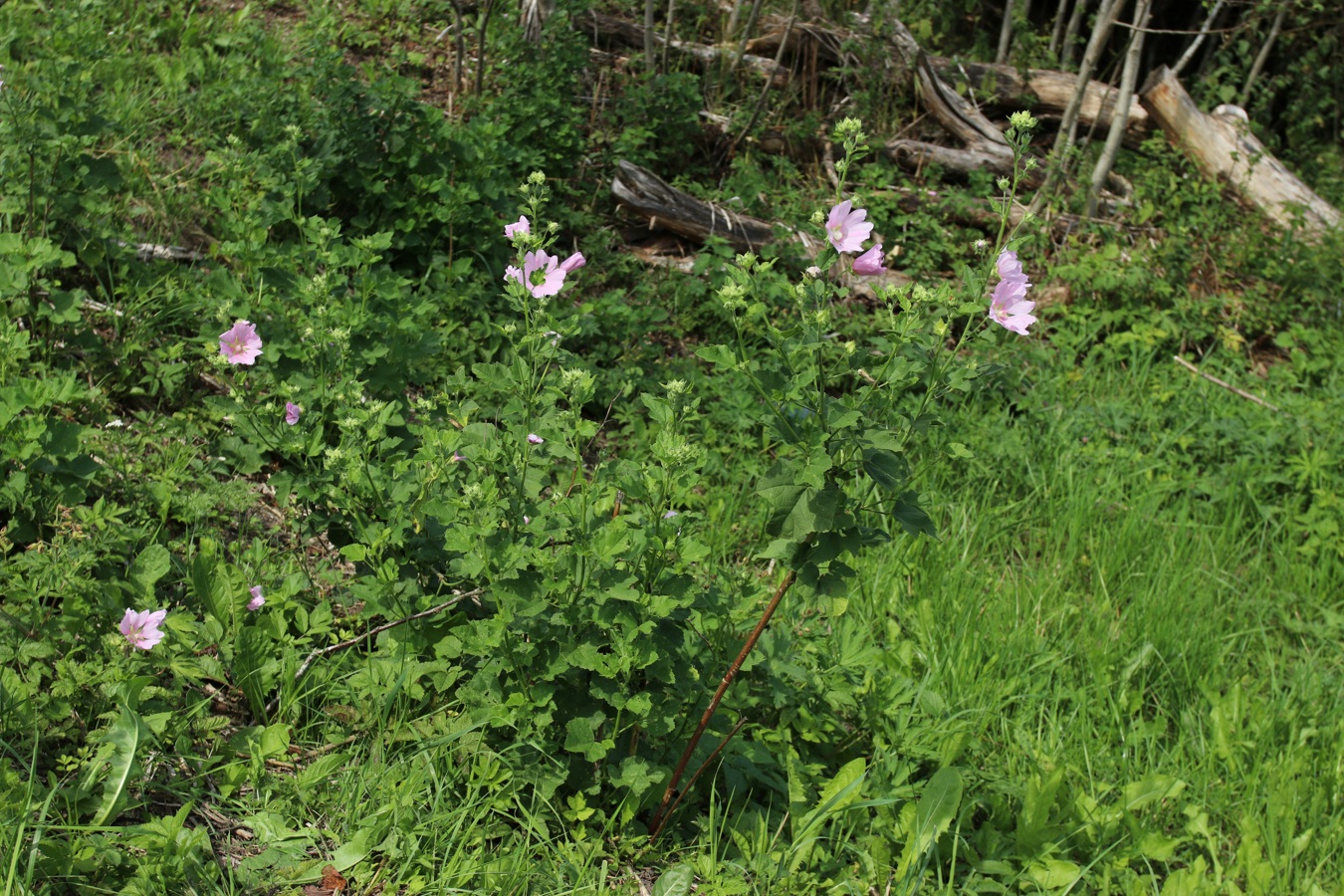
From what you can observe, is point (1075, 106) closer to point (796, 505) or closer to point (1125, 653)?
point (1125, 653)

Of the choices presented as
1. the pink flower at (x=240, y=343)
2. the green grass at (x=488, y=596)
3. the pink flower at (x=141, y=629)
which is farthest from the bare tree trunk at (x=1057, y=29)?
the pink flower at (x=141, y=629)

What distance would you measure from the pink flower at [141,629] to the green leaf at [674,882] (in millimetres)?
1108

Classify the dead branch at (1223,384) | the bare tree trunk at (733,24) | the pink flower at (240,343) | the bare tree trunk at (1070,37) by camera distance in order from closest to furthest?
the pink flower at (240,343) < the dead branch at (1223,384) < the bare tree trunk at (733,24) < the bare tree trunk at (1070,37)

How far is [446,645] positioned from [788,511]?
30.3 inches

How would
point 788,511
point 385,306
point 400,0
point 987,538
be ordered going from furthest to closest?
point 400,0 < point 987,538 < point 385,306 < point 788,511

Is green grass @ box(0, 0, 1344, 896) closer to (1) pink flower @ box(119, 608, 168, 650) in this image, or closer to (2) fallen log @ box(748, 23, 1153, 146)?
(1) pink flower @ box(119, 608, 168, 650)

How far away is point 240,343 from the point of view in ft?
8.70

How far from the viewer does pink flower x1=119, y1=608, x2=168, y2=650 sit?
204 centimetres

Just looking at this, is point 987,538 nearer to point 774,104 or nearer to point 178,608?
point 178,608

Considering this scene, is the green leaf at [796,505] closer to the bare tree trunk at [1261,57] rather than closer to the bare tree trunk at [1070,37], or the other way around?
the bare tree trunk at [1070,37]

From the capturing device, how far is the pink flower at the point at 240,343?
104 inches

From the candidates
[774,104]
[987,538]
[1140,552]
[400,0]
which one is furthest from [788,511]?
[400,0]

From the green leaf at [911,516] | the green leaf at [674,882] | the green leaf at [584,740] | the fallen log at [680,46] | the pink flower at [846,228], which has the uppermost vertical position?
the pink flower at [846,228]

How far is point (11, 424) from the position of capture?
2217 mm
